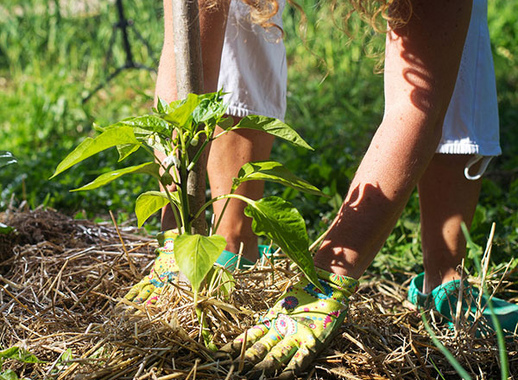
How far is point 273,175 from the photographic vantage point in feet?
3.79

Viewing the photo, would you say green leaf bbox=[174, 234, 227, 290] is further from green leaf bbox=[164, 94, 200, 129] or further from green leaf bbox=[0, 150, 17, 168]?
green leaf bbox=[0, 150, 17, 168]

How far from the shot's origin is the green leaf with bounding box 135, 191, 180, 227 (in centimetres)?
117

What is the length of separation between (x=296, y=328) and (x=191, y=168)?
0.40m

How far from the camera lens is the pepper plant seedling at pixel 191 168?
1032 millimetres

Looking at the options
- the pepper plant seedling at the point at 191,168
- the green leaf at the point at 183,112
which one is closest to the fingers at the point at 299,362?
the pepper plant seedling at the point at 191,168

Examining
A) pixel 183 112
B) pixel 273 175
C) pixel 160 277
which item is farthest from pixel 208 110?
pixel 160 277

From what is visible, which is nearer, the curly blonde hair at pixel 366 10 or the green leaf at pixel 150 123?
the green leaf at pixel 150 123

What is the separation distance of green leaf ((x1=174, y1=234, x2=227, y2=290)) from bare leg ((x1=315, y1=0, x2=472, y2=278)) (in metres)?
0.36

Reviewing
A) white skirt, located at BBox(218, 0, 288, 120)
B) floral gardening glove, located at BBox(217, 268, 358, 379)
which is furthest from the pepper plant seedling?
white skirt, located at BBox(218, 0, 288, 120)

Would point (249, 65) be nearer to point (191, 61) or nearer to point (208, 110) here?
point (191, 61)

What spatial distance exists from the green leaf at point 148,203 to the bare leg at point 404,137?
38 cm

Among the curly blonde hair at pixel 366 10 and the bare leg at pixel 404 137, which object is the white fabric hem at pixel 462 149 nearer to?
the bare leg at pixel 404 137

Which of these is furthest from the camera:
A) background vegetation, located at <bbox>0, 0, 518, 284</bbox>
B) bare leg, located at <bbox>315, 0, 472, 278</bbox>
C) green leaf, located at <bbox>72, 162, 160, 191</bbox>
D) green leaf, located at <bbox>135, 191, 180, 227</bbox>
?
background vegetation, located at <bbox>0, 0, 518, 284</bbox>

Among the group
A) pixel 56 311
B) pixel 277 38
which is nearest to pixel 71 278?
pixel 56 311
